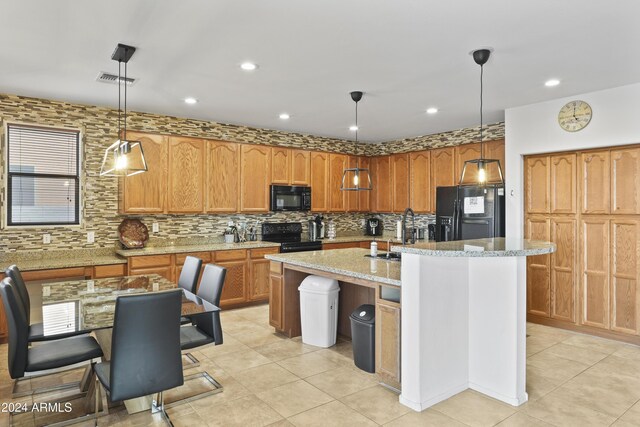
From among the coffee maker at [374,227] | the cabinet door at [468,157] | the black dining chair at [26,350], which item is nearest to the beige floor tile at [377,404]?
the black dining chair at [26,350]

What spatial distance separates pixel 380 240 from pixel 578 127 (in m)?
3.23

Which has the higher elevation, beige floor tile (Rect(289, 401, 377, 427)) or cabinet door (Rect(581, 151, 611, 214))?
cabinet door (Rect(581, 151, 611, 214))

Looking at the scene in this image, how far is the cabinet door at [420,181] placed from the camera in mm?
6344

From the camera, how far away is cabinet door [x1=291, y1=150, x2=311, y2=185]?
6.30 m

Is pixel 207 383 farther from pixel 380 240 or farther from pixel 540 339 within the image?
pixel 380 240

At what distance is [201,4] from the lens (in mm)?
2377

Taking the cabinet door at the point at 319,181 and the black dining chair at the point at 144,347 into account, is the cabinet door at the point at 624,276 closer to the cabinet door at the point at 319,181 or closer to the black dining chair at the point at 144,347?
the cabinet door at the point at 319,181

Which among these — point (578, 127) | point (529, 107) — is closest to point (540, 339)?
point (578, 127)

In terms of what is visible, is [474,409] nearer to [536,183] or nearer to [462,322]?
[462,322]

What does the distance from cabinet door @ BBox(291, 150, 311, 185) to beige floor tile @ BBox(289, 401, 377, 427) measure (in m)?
4.00

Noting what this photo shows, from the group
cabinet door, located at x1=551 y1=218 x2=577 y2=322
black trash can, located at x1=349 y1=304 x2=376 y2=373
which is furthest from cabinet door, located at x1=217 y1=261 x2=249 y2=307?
cabinet door, located at x1=551 y1=218 x2=577 y2=322

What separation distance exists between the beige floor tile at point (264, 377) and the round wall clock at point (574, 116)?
377 cm

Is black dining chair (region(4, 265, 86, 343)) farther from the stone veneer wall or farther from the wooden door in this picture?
the wooden door

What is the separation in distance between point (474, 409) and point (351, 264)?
147cm
